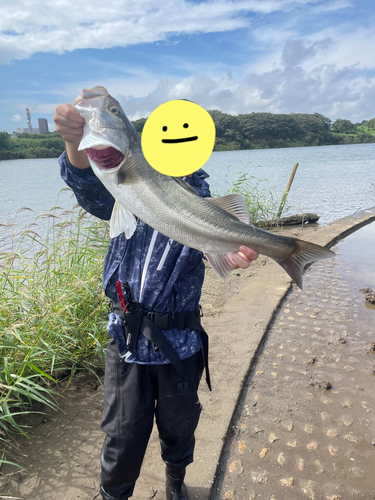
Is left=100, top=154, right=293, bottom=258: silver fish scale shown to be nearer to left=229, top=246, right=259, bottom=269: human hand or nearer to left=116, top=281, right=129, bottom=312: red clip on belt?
left=229, top=246, right=259, bottom=269: human hand

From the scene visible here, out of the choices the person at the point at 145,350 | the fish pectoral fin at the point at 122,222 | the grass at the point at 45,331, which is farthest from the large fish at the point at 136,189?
the grass at the point at 45,331

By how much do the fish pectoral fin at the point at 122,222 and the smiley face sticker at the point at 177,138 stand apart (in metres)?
0.27

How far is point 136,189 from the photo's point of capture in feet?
4.93

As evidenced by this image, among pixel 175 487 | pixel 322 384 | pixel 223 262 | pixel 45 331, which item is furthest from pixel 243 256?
pixel 322 384

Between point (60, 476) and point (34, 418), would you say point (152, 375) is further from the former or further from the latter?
point (34, 418)

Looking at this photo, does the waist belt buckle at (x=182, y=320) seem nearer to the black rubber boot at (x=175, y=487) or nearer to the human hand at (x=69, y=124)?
the black rubber boot at (x=175, y=487)

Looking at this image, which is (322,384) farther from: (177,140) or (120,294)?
(177,140)

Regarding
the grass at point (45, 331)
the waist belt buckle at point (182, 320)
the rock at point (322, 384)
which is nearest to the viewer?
the waist belt buckle at point (182, 320)

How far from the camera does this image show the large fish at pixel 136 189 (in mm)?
1496

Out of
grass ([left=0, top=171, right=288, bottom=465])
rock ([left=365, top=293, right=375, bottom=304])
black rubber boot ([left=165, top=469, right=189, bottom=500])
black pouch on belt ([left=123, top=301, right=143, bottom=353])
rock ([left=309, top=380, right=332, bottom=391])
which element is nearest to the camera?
black pouch on belt ([left=123, top=301, right=143, bottom=353])

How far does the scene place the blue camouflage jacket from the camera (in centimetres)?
188

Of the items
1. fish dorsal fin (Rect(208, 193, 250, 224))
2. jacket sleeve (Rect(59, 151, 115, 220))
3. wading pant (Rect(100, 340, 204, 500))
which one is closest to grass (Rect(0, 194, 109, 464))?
wading pant (Rect(100, 340, 204, 500))

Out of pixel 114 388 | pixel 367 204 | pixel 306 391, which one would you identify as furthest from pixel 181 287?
pixel 367 204

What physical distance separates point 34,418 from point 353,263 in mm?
6682
